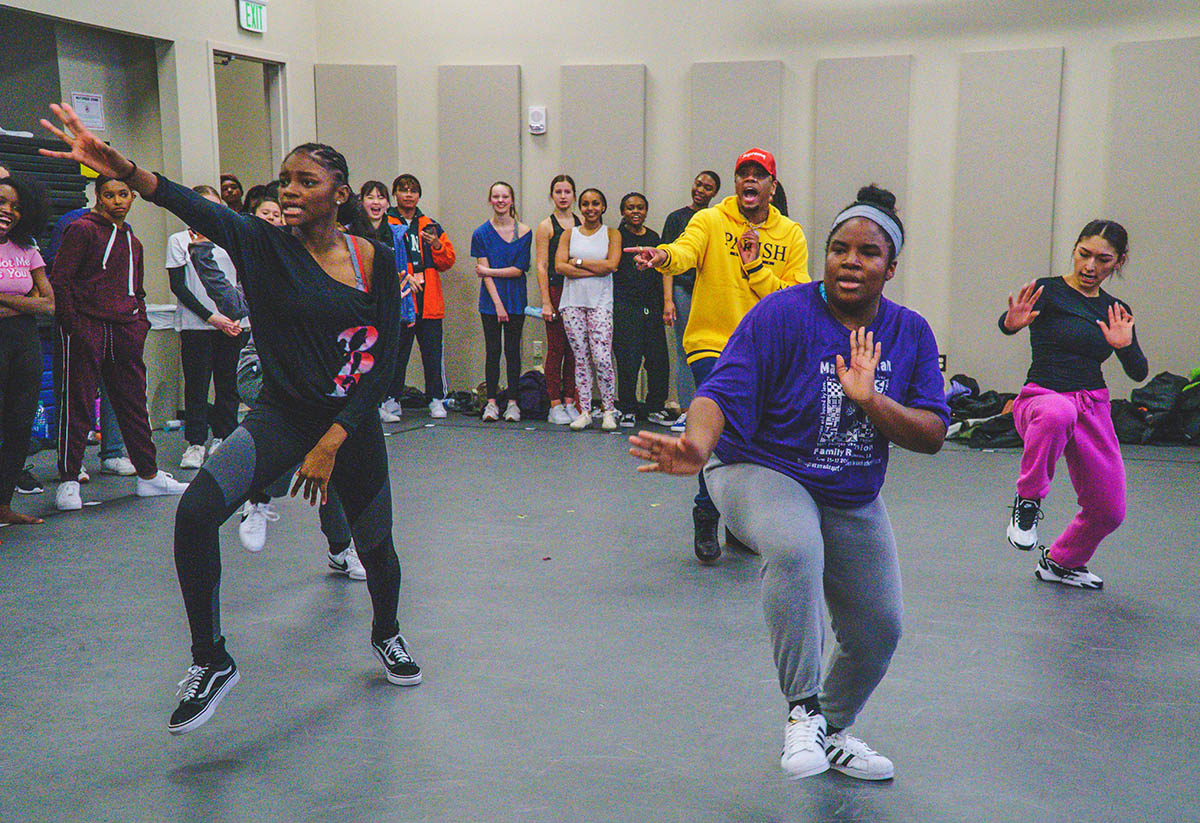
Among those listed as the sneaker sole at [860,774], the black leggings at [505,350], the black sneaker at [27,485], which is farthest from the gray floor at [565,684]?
the black leggings at [505,350]

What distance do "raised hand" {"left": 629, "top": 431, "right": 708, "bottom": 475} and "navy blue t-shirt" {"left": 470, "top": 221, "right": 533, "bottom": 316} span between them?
20.7 ft

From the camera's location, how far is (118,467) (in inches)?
251

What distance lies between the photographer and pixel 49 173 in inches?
273

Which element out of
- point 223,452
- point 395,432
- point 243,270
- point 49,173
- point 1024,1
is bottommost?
point 395,432

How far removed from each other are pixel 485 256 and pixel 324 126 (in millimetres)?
2154

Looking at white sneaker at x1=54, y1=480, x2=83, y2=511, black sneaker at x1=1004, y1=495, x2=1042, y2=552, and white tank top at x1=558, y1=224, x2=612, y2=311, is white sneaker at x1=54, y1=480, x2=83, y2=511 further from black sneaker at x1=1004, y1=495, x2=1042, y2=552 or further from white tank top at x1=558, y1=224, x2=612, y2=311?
black sneaker at x1=1004, y1=495, x2=1042, y2=552

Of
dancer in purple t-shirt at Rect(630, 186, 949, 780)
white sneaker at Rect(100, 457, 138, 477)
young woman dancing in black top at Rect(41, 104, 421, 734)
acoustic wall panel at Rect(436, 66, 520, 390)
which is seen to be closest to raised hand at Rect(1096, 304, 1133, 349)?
dancer in purple t-shirt at Rect(630, 186, 949, 780)

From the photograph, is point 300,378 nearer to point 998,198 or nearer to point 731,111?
point 731,111

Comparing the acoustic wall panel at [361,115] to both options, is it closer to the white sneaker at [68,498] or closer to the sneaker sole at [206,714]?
the white sneaker at [68,498]

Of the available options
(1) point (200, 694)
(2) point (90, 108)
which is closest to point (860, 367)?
(1) point (200, 694)

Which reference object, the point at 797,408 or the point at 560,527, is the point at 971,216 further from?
the point at 797,408

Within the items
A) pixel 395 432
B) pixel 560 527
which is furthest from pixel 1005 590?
pixel 395 432

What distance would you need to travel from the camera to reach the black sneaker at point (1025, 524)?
4355 millimetres

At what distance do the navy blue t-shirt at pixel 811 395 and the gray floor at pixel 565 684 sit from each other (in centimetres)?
78
